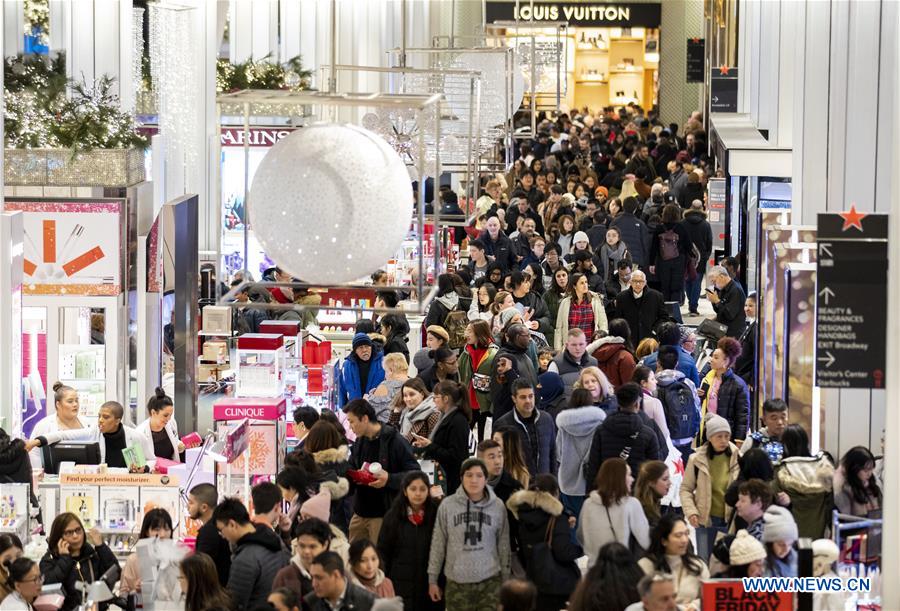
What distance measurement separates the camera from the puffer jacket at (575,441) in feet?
28.3

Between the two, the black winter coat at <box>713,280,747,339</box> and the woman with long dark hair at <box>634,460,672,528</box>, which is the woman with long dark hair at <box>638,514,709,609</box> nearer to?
the woman with long dark hair at <box>634,460,672,528</box>

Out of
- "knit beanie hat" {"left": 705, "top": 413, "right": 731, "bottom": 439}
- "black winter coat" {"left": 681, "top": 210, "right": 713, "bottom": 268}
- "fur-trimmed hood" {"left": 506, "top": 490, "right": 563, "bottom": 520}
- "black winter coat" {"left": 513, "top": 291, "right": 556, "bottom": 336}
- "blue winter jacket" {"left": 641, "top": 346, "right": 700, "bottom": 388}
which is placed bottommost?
"fur-trimmed hood" {"left": 506, "top": 490, "right": 563, "bottom": 520}

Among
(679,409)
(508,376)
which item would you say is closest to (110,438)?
(508,376)

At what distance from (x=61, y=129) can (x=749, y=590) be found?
21.9ft

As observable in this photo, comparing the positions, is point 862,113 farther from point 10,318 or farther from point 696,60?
point 696,60

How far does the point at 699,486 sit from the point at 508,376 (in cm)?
217

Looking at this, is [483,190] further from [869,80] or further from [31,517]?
[31,517]

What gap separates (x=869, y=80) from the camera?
907 centimetres

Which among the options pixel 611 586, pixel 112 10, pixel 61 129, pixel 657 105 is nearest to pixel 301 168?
pixel 611 586

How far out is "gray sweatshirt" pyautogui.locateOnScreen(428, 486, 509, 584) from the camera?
714 cm

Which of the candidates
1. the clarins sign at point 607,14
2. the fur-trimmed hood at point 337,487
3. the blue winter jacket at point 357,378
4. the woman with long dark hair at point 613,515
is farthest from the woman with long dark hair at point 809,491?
the clarins sign at point 607,14

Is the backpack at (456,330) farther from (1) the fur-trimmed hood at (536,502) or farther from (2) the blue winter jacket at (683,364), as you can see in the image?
(1) the fur-trimmed hood at (536,502)

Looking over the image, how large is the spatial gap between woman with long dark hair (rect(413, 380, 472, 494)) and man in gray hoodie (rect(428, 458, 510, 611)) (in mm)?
1507

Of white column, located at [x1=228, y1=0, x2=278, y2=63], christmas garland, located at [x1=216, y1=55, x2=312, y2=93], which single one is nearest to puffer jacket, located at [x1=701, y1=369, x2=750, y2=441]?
christmas garland, located at [x1=216, y1=55, x2=312, y2=93]
